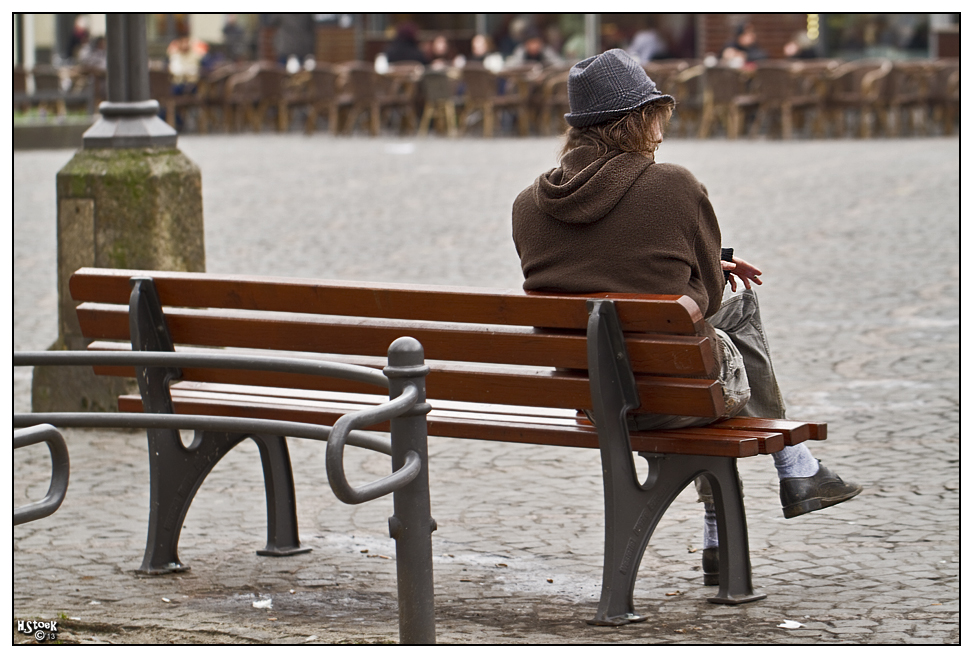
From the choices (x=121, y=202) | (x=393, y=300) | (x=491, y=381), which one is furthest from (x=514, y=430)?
(x=121, y=202)

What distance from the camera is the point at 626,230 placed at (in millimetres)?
3643

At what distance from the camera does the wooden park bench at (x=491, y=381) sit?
11.7 feet

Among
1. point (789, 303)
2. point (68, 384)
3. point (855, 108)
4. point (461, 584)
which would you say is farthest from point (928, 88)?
point (461, 584)

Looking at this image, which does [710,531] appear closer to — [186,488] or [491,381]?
[491,381]

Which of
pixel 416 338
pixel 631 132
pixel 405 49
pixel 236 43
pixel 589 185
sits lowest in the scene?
pixel 416 338

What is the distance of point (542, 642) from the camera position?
11.7 ft

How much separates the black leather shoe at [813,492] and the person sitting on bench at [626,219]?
0.18ft

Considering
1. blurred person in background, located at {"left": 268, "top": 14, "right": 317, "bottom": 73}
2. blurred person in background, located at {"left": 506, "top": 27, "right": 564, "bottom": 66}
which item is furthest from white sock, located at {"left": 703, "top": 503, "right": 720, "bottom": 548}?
blurred person in background, located at {"left": 268, "top": 14, "right": 317, "bottom": 73}

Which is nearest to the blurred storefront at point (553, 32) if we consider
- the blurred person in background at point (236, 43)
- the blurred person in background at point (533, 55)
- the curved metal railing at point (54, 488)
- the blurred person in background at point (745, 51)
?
the blurred person in background at point (236, 43)

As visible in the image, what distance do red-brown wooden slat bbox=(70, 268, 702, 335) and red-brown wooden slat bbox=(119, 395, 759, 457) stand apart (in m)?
0.28

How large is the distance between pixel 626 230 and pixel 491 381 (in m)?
0.54

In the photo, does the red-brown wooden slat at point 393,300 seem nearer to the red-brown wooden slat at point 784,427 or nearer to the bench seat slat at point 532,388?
the bench seat slat at point 532,388

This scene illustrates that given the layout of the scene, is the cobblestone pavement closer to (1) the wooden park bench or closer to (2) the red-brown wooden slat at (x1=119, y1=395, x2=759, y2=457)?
(1) the wooden park bench

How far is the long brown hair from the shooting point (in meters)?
3.71
